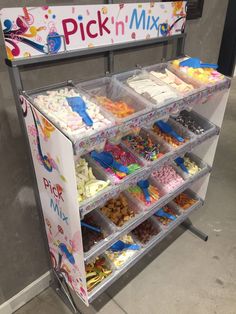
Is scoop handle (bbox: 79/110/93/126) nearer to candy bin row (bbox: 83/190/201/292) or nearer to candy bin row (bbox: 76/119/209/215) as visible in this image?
candy bin row (bbox: 76/119/209/215)

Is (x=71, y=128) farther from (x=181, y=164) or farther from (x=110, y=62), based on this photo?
(x=181, y=164)

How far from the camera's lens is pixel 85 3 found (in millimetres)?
1339

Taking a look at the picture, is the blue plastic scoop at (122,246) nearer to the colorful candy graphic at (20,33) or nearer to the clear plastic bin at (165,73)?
the clear plastic bin at (165,73)

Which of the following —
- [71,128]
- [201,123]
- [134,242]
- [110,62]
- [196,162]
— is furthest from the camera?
[196,162]

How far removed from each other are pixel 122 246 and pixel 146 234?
0.77 ft

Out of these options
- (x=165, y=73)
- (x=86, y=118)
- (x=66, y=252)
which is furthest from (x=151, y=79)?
(x=66, y=252)

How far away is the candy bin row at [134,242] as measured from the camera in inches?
63.3

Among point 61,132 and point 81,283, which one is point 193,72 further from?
point 81,283

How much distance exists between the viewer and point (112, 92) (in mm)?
1530

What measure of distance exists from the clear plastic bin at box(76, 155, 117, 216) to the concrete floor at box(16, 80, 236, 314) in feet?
3.12

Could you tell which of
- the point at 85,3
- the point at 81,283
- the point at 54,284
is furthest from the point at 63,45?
the point at 54,284

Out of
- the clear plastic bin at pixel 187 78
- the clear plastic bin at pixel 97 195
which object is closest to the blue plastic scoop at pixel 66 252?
the clear plastic bin at pixel 97 195

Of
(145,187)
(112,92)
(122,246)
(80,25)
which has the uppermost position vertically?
(80,25)

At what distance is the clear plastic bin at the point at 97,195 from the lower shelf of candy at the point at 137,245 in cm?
54
